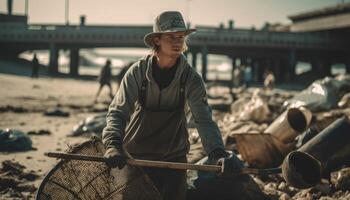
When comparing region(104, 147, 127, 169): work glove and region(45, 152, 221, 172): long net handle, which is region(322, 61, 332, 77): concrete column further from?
region(104, 147, 127, 169): work glove

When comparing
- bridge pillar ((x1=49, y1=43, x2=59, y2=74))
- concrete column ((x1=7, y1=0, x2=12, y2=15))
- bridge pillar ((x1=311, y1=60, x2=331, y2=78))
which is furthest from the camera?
concrete column ((x1=7, y1=0, x2=12, y2=15))

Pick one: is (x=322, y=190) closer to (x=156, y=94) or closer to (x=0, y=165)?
(x=156, y=94)

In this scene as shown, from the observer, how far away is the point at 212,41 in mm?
34125

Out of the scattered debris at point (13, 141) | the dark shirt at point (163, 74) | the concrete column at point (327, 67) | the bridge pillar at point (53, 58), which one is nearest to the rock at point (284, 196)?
the dark shirt at point (163, 74)

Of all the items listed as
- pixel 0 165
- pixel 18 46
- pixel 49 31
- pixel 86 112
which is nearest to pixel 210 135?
pixel 0 165

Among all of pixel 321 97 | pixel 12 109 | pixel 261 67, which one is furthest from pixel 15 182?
pixel 261 67

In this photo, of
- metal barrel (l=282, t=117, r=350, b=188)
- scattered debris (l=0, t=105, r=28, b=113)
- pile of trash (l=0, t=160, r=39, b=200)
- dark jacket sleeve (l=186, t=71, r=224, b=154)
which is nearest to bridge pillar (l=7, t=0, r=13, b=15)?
scattered debris (l=0, t=105, r=28, b=113)

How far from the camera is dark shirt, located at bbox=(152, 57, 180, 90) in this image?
109 inches

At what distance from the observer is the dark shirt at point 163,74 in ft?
9.11

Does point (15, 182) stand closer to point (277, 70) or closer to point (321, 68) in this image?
point (277, 70)

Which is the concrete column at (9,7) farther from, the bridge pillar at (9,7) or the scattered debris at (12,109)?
the scattered debris at (12,109)

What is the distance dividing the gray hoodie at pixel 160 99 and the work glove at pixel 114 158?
0.15 m

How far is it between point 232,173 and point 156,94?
686 millimetres

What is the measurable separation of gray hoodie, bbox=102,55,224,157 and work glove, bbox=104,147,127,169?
0.15 meters
